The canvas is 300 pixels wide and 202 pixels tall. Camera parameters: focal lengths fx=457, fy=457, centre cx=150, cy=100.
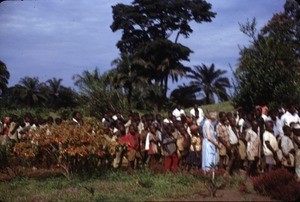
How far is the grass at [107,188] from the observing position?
823cm

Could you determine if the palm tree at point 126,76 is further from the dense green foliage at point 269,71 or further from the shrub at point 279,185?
the shrub at point 279,185

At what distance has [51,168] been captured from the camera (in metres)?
12.2

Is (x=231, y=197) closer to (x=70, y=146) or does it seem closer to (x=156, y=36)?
(x=70, y=146)

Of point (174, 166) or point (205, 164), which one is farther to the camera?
point (174, 166)

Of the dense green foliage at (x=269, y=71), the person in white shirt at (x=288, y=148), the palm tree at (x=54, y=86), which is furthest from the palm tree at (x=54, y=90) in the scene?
the person in white shirt at (x=288, y=148)

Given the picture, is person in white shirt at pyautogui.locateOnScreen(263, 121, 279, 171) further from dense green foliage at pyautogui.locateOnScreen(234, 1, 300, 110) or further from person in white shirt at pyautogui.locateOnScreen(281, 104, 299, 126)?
dense green foliage at pyautogui.locateOnScreen(234, 1, 300, 110)

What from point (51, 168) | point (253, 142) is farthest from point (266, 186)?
point (51, 168)

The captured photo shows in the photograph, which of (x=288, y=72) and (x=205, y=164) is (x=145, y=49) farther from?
(x=205, y=164)

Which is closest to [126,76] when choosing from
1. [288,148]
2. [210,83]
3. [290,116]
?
[210,83]

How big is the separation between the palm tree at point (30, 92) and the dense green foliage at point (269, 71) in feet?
81.5

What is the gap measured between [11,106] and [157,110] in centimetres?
1524

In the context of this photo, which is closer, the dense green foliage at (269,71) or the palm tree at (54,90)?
the dense green foliage at (269,71)

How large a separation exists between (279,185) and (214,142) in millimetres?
2389

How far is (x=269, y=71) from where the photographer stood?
59.8 feet
